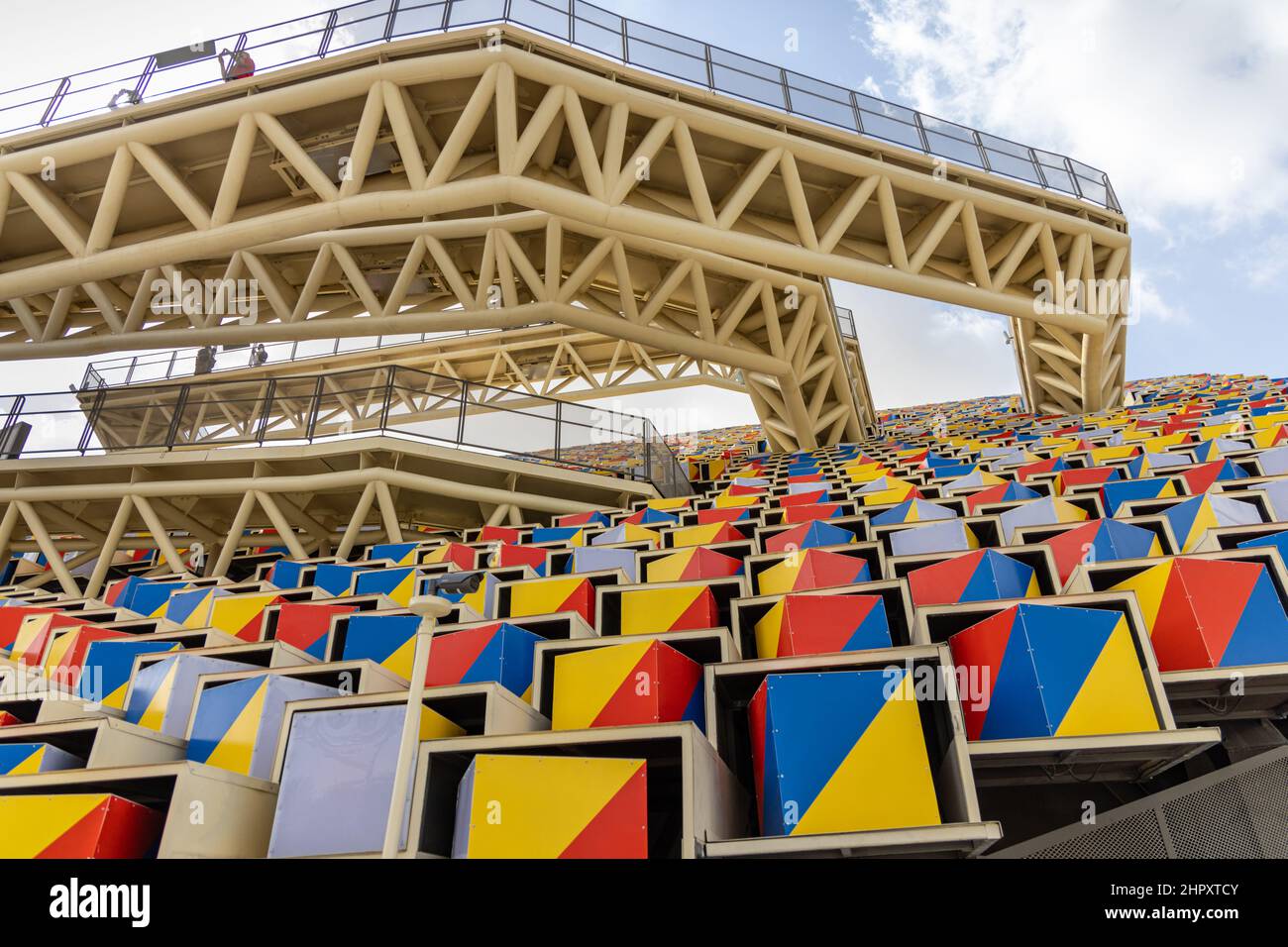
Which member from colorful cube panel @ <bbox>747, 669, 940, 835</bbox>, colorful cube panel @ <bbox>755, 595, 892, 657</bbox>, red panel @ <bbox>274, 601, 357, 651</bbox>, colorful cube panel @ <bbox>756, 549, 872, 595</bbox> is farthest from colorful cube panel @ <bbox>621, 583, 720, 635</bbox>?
red panel @ <bbox>274, 601, 357, 651</bbox>

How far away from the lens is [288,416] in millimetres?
14297

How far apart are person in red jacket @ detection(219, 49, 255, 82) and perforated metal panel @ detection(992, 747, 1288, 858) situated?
590 inches

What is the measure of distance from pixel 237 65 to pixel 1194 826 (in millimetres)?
15601

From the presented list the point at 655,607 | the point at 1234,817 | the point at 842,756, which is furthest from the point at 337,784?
the point at 1234,817

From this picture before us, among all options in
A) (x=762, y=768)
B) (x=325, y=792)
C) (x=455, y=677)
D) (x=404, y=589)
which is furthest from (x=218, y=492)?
(x=762, y=768)

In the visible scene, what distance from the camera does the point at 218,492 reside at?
13.4 metres

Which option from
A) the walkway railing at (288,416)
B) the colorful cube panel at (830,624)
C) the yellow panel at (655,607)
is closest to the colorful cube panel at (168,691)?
the yellow panel at (655,607)

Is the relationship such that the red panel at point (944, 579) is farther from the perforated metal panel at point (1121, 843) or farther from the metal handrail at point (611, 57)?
the metal handrail at point (611, 57)

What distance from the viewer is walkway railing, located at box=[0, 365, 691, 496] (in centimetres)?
1375

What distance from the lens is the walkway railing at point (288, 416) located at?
13750 millimetres

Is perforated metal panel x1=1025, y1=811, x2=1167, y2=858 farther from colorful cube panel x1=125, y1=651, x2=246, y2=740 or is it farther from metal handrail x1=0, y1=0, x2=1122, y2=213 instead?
metal handrail x1=0, y1=0, x2=1122, y2=213

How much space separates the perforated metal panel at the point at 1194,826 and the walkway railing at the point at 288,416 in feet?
37.7

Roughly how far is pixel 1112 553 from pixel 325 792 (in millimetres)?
5592

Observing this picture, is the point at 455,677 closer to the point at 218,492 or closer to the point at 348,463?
the point at 348,463
